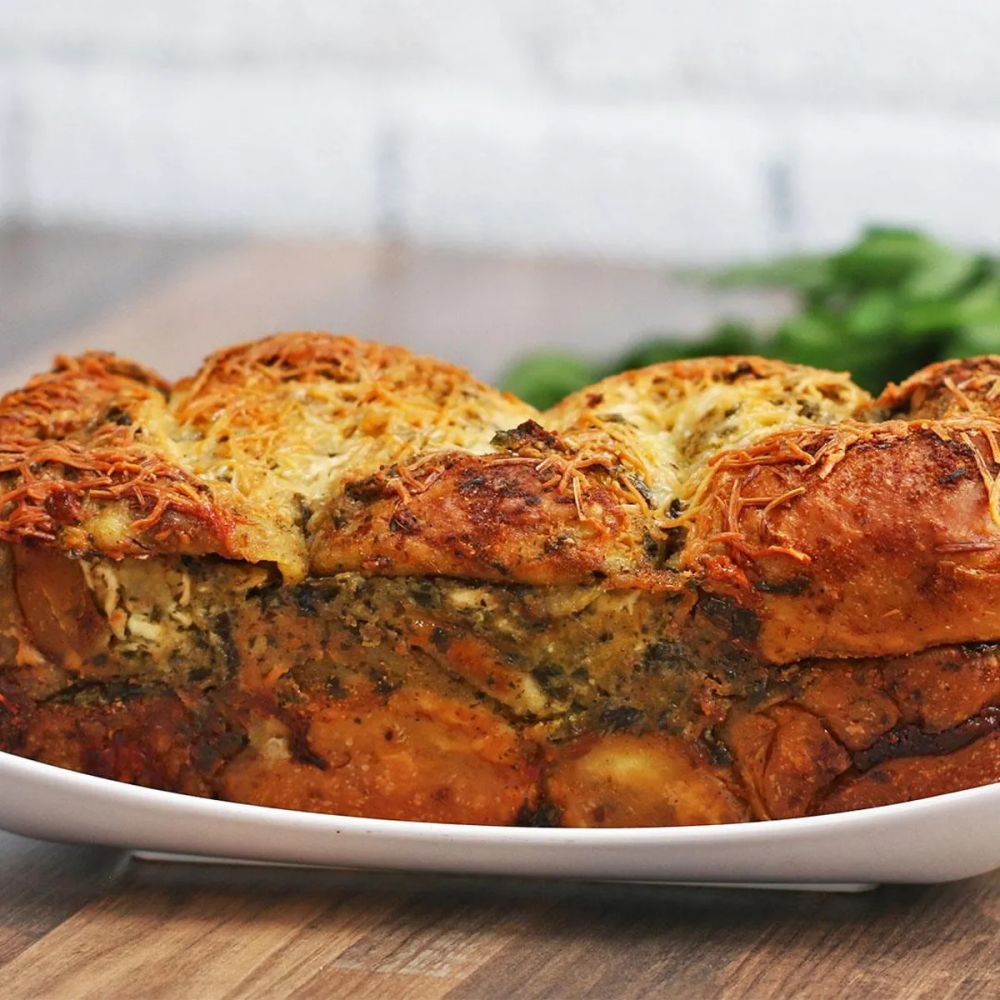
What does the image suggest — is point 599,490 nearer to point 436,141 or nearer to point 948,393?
point 948,393

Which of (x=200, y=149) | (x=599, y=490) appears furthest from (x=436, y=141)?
(x=599, y=490)

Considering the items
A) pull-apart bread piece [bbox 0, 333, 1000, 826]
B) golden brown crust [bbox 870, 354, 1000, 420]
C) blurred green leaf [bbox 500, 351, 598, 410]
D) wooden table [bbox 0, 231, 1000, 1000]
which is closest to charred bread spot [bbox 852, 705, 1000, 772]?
pull-apart bread piece [bbox 0, 333, 1000, 826]

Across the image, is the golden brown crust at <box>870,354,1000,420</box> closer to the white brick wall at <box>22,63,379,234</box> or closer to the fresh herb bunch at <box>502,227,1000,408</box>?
the fresh herb bunch at <box>502,227,1000,408</box>

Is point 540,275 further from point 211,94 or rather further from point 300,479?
point 300,479

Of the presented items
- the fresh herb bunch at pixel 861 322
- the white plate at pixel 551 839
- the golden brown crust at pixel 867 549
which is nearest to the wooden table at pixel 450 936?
the white plate at pixel 551 839

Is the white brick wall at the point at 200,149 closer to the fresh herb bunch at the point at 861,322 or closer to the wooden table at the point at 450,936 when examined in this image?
the fresh herb bunch at the point at 861,322

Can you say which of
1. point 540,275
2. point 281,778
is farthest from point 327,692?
point 540,275
